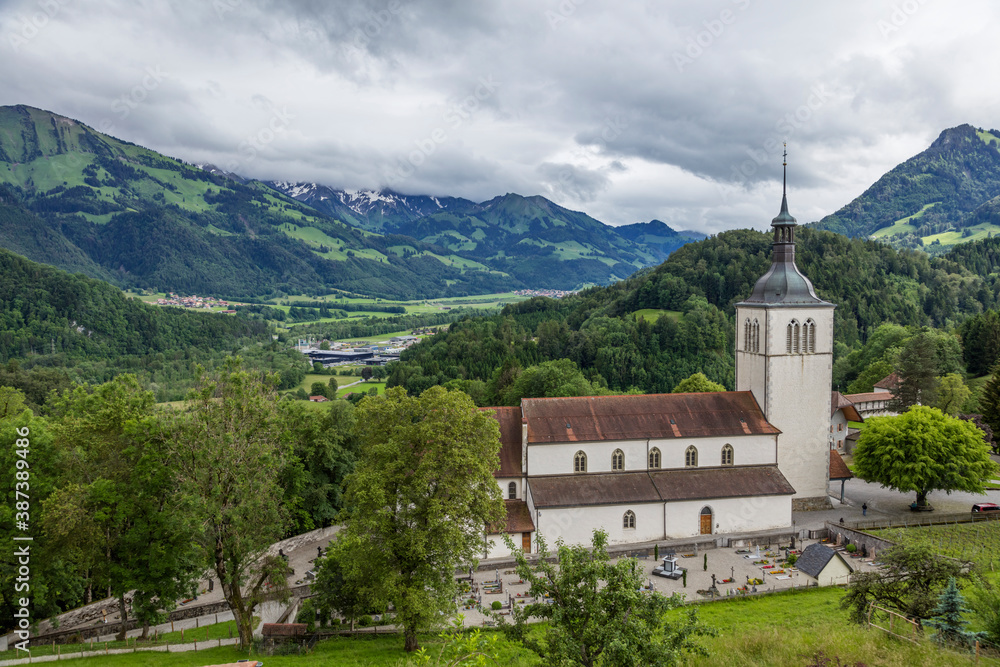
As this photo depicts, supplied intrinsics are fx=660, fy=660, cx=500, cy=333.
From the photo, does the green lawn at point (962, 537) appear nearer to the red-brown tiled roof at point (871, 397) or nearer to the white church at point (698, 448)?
the white church at point (698, 448)

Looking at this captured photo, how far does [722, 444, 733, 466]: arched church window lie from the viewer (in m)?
43.6

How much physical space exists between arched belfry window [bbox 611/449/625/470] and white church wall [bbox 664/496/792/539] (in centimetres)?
358

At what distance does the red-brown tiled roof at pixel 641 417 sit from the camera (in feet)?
137

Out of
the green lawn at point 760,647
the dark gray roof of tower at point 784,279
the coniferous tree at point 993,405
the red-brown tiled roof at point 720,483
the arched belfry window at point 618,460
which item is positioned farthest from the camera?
the coniferous tree at point 993,405

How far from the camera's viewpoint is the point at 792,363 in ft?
149

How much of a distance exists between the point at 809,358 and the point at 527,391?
133 ft

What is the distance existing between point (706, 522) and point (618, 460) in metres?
6.78

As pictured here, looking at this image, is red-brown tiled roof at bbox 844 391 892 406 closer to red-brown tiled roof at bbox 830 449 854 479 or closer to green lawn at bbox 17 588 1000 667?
red-brown tiled roof at bbox 830 449 854 479

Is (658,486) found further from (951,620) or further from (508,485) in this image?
(951,620)

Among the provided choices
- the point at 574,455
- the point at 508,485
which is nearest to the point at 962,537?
the point at 574,455

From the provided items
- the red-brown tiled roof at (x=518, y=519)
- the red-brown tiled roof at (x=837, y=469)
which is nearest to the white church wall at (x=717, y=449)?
the red-brown tiled roof at (x=837, y=469)

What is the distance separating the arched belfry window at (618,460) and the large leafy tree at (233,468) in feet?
71.9

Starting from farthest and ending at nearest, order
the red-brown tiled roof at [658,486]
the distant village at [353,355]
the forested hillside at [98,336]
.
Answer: the distant village at [353,355] < the forested hillside at [98,336] < the red-brown tiled roof at [658,486]

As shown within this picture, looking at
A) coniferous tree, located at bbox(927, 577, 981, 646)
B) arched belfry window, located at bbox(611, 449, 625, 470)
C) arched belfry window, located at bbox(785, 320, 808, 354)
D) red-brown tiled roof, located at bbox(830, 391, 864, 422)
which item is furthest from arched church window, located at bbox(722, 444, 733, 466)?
red-brown tiled roof, located at bbox(830, 391, 864, 422)
